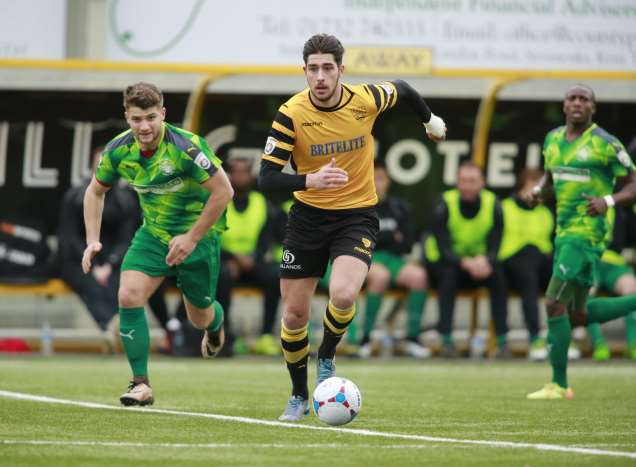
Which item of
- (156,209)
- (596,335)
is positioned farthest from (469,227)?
(156,209)

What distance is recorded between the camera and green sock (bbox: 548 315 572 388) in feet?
34.2

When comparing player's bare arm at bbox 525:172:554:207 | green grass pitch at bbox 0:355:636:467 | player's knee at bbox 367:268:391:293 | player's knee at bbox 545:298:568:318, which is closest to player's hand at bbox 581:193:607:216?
player's bare arm at bbox 525:172:554:207

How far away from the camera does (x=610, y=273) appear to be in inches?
632

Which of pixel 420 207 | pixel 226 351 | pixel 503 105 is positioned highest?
pixel 503 105

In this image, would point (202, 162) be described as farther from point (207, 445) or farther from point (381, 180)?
point (381, 180)

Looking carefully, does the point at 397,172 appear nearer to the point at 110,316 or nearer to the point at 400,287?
the point at 400,287

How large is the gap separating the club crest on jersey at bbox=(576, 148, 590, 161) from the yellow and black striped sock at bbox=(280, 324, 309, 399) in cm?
300

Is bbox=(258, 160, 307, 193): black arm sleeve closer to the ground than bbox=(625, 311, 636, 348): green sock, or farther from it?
farther from it

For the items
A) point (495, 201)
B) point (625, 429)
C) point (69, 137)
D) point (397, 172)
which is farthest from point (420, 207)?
point (625, 429)

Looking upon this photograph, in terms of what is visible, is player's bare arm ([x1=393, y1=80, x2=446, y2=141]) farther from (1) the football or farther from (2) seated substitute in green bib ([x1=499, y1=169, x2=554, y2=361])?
(2) seated substitute in green bib ([x1=499, y1=169, x2=554, y2=361])

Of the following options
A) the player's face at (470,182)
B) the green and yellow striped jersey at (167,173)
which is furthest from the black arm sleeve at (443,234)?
the green and yellow striped jersey at (167,173)

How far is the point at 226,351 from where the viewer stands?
15.7 m

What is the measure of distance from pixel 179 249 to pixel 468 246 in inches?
299

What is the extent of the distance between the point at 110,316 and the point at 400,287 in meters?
3.19
